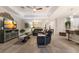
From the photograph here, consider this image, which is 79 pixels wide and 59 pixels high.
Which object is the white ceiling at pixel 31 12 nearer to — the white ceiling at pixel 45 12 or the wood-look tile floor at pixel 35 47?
the white ceiling at pixel 45 12

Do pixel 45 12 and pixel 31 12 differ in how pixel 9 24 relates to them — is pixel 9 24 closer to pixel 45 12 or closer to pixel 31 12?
pixel 31 12

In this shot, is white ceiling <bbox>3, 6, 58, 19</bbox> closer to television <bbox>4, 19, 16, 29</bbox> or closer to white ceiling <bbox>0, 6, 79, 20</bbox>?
white ceiling <bbox>0, 6, 79, 20</bbox>

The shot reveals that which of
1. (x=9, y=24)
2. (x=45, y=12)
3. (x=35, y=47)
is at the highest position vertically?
(x=45, y=12)

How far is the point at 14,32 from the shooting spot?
4258 mm

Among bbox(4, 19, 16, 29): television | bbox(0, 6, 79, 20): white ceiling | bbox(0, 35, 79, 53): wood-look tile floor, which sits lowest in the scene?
bbox(0, 35, 79, 53): wood-look tile floor

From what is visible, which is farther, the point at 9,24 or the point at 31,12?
the point at 31,12

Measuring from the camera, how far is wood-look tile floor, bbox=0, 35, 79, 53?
414 cm

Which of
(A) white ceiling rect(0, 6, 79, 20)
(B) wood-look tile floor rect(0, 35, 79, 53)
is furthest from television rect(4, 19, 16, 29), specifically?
(B) wood-look tile floor rect(0, 35, 79, 53)

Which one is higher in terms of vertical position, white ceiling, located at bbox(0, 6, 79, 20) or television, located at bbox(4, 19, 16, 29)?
white ceiling, located at bbox(0, 6, 79, 20)

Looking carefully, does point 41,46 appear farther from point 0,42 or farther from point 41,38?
point 0,42

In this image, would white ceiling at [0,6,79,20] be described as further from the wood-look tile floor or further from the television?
the wood-look tile floor

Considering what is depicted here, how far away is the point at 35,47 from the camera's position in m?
4.23

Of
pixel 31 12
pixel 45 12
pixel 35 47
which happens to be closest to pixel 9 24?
pixel 31 12
